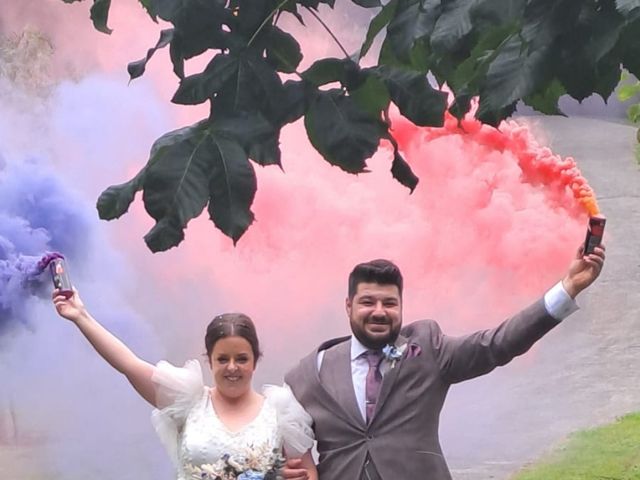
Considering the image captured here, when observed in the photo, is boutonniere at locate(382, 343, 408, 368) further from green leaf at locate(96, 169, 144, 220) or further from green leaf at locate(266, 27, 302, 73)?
green leaf at locate(96, 169, 144, 220)

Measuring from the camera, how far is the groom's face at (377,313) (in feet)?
8.91

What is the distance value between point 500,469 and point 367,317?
11.0 ft

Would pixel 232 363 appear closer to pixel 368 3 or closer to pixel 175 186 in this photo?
pixel 368 3

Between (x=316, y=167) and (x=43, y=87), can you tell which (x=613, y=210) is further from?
(x=43, y=87)

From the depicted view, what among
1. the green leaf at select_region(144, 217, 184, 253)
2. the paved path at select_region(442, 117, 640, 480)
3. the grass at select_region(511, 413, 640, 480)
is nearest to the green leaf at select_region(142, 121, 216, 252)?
the green leaf at select_region(144, 217, 184, 253)

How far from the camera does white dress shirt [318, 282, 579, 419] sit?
2.61 meters

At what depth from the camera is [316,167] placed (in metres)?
5.38

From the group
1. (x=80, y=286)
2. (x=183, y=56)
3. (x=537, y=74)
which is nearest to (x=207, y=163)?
(x=183, y=56)

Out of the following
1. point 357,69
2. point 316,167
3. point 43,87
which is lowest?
point 357,69

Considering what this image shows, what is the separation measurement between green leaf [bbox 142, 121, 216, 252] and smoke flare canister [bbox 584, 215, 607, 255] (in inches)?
54.9

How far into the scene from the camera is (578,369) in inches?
259

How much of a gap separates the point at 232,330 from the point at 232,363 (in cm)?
8

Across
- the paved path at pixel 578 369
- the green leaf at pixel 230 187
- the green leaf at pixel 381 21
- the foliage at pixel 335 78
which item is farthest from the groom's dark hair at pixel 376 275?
the paved path at pixel 578 369

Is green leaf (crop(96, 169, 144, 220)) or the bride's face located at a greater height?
the bride's face
